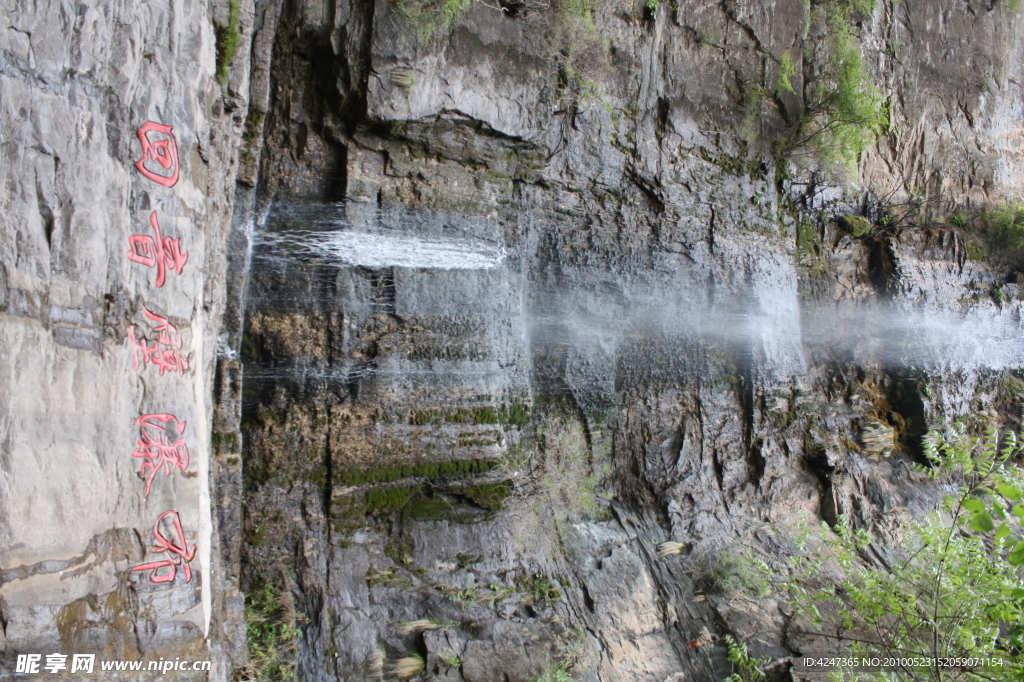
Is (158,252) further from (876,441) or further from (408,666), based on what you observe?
(876,441)

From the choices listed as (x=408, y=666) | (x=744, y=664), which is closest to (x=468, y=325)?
(x=408, y=666)

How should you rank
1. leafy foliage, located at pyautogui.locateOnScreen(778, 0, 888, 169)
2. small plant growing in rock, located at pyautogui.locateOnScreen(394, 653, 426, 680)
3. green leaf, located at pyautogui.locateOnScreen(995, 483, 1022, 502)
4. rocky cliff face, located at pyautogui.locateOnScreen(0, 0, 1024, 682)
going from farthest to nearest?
leafy foliage, located at pyautogui.locateOnScreen(778, 0, 888, 169)
small plant growing in rock, located at pyautogui.locateOnScreen(394, 653, 426, 680)
rocky cliff face, located at pyautogui.locateOnScreen(0, 0, 1024, 682)
green leaf, located at pyautogui.locateOnScreen(995, 483, 1022, 502)

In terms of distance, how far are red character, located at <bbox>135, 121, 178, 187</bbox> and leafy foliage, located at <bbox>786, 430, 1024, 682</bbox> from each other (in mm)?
4356

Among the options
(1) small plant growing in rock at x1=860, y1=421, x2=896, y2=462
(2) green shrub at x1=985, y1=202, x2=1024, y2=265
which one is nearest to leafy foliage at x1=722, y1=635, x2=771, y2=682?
(1) small plant growing in rock at x1=860, y1=421, x2=896, y2=462

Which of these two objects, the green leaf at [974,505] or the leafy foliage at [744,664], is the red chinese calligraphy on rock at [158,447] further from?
the leafy foliage at [744,664]

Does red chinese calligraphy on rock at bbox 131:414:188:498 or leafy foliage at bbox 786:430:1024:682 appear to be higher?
red chinese calligraphy on rock at bbox 131:414:188:498

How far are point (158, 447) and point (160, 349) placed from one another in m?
0.49

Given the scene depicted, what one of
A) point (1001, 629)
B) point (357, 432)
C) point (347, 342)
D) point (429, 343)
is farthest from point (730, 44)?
point (1001, 629)

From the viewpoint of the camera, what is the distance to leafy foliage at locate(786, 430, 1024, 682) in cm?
368

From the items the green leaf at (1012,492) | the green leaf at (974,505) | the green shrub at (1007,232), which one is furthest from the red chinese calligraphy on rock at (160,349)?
the green shrub at (1007,232)

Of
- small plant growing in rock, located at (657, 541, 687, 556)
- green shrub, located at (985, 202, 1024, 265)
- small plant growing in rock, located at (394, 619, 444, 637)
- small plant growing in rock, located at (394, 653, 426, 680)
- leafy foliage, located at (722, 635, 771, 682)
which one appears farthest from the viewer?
green shrub, located at (985, 202, 1024, 265)

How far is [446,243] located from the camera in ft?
16.6

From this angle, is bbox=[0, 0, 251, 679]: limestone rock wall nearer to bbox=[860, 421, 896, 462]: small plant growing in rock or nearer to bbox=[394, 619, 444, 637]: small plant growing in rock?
bbox=[394, 619, 444, 637]: small plant growing in rock

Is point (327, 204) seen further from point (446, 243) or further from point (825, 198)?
point (825, 198)
